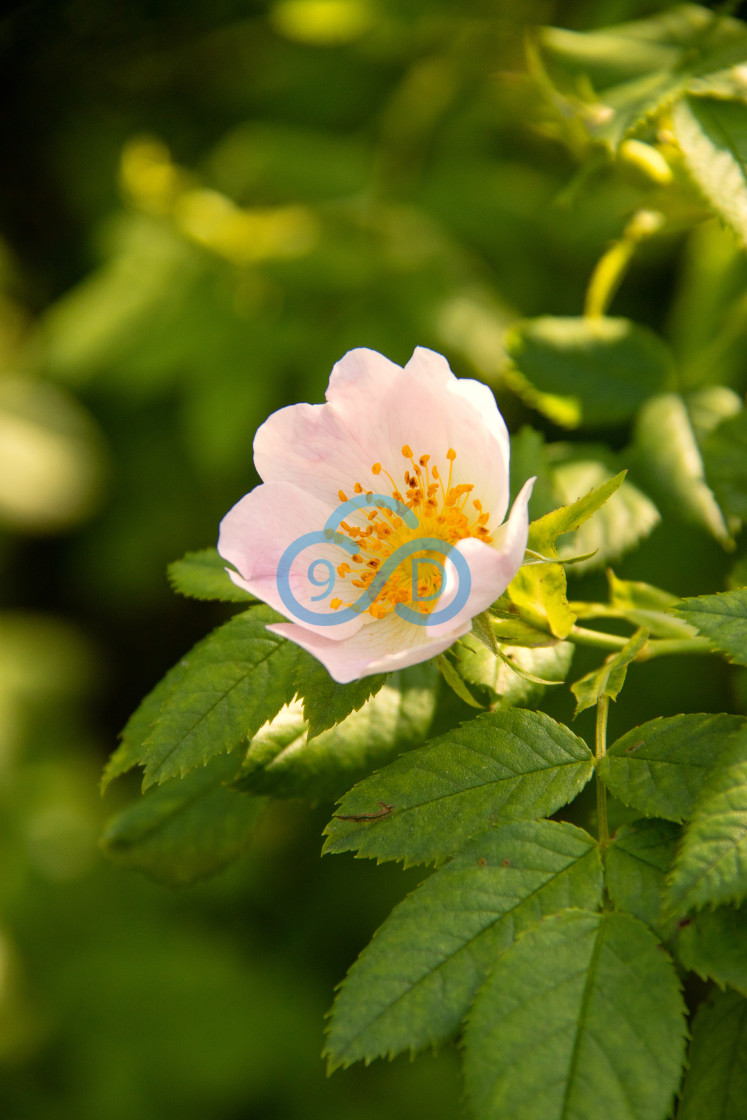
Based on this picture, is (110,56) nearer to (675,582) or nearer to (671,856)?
(675,582)

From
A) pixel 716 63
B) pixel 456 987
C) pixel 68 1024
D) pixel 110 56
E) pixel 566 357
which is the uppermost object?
pixel 716 63

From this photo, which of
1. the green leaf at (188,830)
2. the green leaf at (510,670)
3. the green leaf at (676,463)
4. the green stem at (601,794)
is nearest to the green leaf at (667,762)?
the green stem at (601,794)

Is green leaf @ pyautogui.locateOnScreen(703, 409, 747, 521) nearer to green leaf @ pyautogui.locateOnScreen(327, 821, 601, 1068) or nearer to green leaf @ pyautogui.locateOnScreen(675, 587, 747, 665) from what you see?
green leaf @ pyautogui.locateOnScreen(675, 587, 747, 665)

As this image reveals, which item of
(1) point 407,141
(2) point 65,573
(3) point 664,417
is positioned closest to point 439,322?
(1) point 407,141

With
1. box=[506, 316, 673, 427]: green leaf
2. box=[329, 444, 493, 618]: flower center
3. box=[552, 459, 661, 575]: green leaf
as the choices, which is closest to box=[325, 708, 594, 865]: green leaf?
box=[329, 444, 493, 618]: flower center

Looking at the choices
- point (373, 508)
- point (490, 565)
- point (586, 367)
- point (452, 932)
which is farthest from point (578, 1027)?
point (586, 367)

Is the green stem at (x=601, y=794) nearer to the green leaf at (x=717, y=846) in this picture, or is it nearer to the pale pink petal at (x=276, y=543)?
the green leaf at (x=717, y=846)

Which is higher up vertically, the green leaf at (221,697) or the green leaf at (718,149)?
the green leaf at (718,149)
